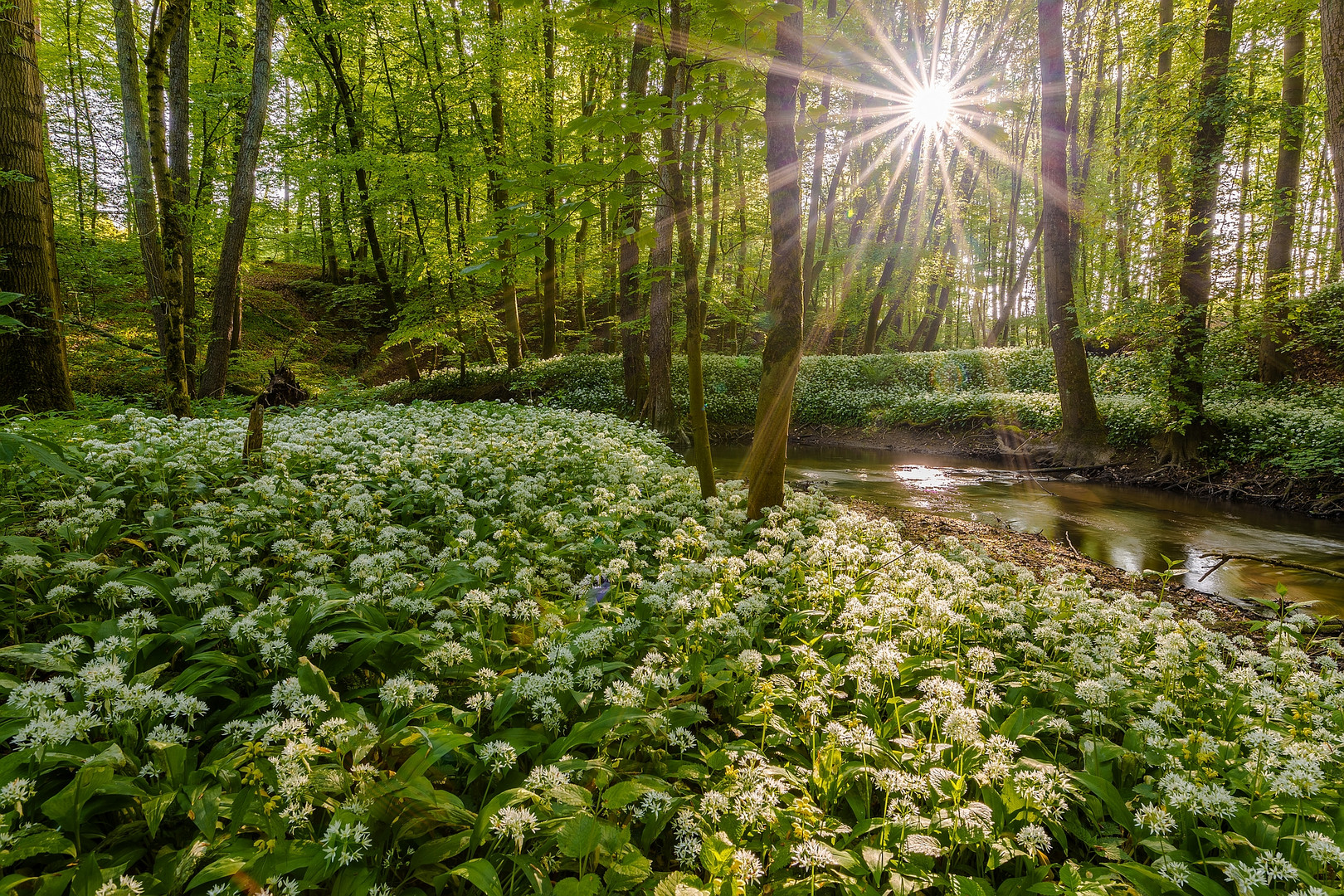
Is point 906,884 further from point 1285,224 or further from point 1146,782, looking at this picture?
point 1285,224

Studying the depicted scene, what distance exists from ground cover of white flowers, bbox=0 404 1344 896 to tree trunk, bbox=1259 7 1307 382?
9727 millimetres

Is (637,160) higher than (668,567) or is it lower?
higher

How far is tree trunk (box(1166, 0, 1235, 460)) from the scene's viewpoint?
970 centimetres

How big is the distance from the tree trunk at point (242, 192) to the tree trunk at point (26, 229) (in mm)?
4052

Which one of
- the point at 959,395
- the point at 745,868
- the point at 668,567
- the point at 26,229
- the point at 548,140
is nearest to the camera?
the point at 745,868

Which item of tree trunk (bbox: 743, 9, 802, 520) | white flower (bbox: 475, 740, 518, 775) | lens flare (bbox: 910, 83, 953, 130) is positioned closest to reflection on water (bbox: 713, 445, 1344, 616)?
tree trunk (bbox: 743, 9, 802, 520)

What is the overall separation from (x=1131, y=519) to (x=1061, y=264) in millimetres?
5491

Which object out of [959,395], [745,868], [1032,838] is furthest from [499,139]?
[1032,838]

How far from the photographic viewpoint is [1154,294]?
11062 millimetres

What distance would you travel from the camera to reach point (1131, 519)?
8719 mm

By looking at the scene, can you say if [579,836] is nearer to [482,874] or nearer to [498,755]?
[482,874]

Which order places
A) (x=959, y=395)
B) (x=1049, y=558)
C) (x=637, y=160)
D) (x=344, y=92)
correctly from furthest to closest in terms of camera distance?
(x=959, y=395), (x=344, y=92), (x=1049, y=558), (x=637, y=160)

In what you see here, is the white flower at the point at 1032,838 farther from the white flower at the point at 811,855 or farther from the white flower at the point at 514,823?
the white flower at the point at 514,823

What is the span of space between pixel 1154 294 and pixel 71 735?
15141 mm
